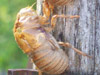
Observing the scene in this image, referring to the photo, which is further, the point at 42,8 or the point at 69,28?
the point at 42,8

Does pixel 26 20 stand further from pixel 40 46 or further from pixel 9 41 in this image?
pixel 9 41

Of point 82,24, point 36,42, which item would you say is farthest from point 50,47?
point 82,24

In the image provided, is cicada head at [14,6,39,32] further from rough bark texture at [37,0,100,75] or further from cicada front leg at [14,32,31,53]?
rough bark texture at [37,0,100,75]

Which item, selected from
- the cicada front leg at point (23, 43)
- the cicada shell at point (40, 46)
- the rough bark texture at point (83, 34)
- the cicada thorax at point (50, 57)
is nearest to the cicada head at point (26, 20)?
the cicada shell at point (40, 46)

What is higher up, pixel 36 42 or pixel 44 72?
pixel 36 42

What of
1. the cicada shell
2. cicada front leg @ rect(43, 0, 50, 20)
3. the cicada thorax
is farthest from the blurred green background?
the cicada thorax

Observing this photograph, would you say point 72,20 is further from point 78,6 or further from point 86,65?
point 86,65

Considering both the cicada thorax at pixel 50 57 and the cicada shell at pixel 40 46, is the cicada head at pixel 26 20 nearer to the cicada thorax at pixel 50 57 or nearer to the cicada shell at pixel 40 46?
the cicada shell at pixel 40 46
